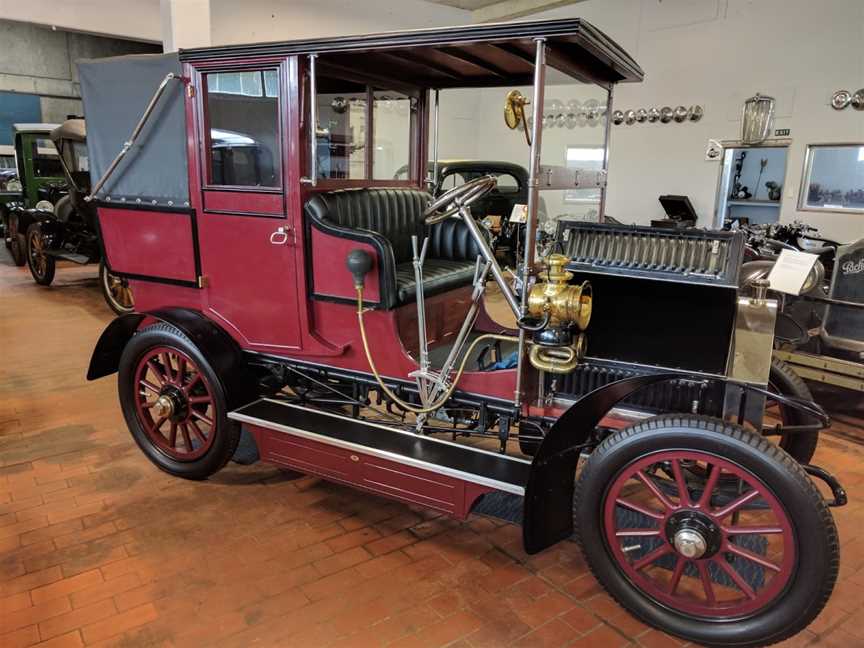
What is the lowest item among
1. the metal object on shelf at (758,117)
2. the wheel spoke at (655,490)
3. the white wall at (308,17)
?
the wheel spoke at (655,490)

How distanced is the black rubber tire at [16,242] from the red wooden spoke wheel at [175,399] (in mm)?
7522

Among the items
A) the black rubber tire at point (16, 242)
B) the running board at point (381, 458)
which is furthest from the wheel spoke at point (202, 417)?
the black rubber tire at point (16, 242)

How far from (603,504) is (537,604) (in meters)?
0.48

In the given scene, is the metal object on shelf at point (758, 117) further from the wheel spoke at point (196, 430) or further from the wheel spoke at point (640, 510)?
the wheel spoke at point (196, 430)

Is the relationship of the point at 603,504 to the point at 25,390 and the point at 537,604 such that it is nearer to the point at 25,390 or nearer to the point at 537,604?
the point at 537,604

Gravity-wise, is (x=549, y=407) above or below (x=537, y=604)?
above

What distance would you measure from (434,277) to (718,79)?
7.45m

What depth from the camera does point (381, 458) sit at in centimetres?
245

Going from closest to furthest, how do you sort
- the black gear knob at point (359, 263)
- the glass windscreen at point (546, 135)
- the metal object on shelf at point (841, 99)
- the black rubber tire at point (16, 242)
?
the black gear knob at point (359, 263) < the metal object on shelf at point (841, 99) < the black rubber tire at point (16, 242) < the glass windscreen at point (546, 135)

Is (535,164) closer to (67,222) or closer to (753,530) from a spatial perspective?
(753,530)

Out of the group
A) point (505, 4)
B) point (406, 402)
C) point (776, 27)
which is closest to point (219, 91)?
point (406, 402)

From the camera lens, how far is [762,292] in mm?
2168

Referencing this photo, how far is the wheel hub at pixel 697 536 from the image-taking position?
6.43 feet

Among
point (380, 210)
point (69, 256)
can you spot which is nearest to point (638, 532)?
point (380, 210)
